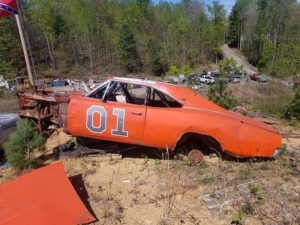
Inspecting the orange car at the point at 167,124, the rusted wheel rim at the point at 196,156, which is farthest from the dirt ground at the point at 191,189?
the orange car at the point at 167,124

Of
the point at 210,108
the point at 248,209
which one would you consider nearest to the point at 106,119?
the point at 210,108

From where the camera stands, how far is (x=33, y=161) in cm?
648

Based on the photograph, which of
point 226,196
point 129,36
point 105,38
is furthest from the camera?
point 105,38

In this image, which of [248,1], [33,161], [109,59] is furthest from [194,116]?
[248,1]

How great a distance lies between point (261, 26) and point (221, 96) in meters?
70.1

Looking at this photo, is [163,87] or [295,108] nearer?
[163,87]

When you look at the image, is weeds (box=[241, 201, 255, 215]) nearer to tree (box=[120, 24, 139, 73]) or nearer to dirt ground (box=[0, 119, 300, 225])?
dirt ground (box=[0, 119, 300, 225])

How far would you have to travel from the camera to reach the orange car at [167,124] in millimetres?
5793

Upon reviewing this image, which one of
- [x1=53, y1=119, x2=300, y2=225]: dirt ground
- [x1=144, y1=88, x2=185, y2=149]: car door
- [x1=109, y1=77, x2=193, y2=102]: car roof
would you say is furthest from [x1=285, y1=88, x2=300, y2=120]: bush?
[x1=144, y1=88, x2=185, y2=149]: car door

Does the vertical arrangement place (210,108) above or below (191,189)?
above

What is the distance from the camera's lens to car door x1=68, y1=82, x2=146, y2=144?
6.02 m

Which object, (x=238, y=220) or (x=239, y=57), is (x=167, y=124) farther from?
(x=239, y=57)

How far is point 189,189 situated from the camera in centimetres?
510

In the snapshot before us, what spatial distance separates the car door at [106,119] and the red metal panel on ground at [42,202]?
139 cm
